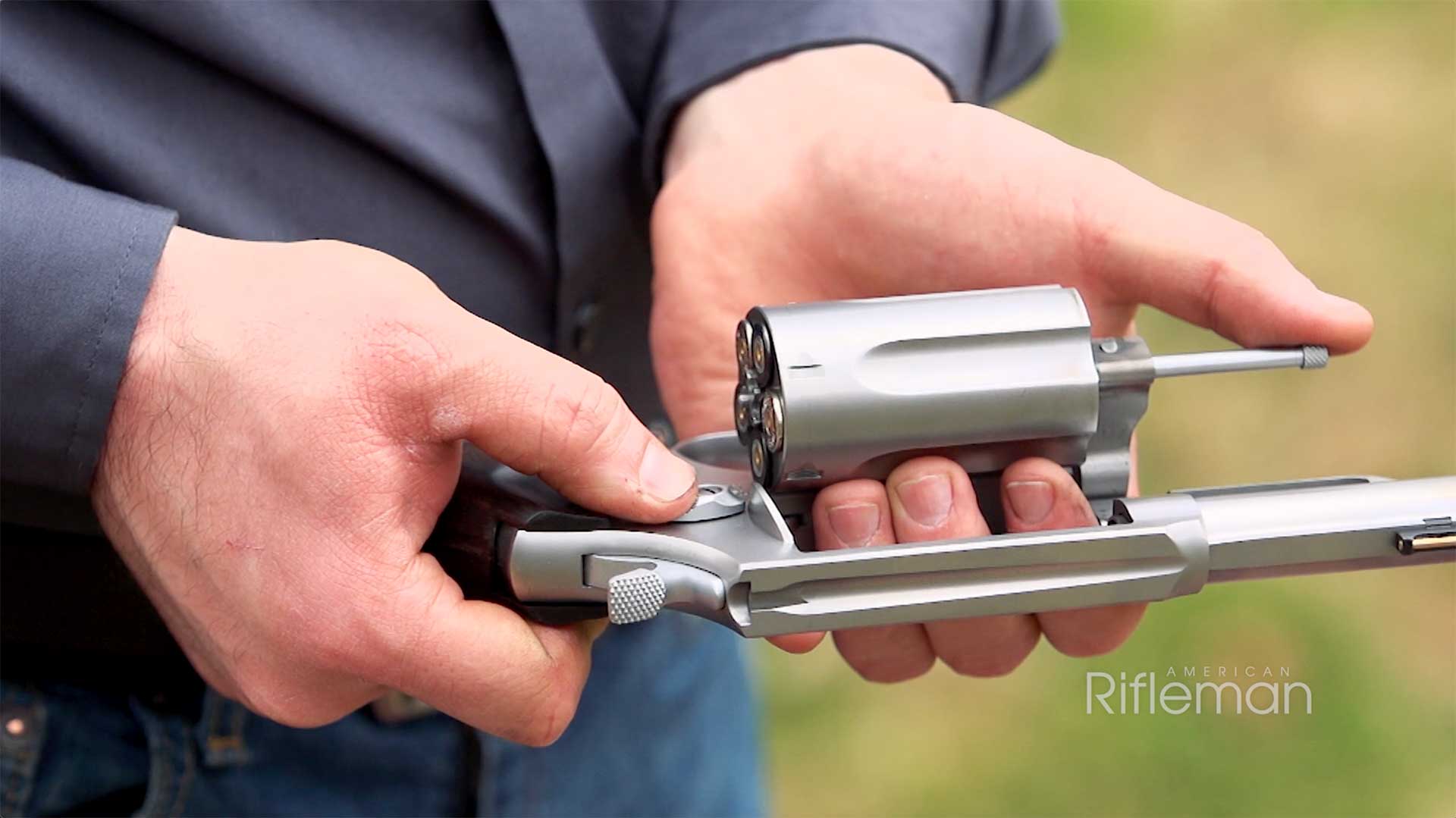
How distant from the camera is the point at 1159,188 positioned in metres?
0.92

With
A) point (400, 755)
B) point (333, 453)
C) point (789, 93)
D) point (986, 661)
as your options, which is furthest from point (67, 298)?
point (986, 661)

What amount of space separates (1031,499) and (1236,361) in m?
0.15

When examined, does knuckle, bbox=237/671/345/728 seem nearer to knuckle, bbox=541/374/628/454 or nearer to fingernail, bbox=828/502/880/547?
knuckle, bbox=541/374/628/454

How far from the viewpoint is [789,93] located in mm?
1025

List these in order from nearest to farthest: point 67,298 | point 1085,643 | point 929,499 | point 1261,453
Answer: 1. point 67,298
2. point 929,499
3. point 1085,643
4. point 1261,453

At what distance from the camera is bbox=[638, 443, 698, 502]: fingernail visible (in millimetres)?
765

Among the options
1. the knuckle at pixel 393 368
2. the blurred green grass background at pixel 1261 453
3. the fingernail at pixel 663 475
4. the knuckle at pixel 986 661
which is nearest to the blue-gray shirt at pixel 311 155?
the knuckle at pixel 393 368

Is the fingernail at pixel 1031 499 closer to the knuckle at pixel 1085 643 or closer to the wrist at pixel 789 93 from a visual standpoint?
the knuckle at pixel 1085 643

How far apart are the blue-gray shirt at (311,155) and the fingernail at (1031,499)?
1.12ft

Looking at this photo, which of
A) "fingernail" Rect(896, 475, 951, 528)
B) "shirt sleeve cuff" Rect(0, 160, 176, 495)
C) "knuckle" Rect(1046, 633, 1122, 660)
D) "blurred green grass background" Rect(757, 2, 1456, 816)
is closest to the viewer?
"shirt sleeve cuff" Rect(0, 160, 176, 495)

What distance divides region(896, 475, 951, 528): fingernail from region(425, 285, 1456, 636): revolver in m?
0.02

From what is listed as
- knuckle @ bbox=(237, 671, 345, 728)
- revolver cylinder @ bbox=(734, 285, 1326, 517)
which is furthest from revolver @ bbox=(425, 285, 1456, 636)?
knuckle @ bbox=(237, 671, 345, 728)

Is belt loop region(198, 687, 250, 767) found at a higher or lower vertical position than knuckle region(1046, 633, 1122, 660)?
lower

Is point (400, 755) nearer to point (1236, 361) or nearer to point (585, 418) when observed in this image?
point (585, 418)
